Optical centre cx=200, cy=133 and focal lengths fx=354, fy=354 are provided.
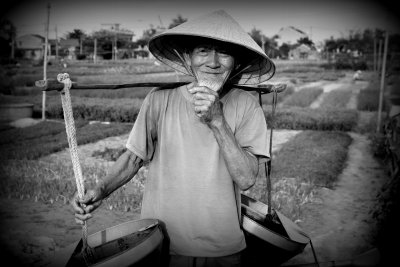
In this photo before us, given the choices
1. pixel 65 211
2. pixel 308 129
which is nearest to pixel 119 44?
pixel 308 129

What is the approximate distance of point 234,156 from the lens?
1462mm

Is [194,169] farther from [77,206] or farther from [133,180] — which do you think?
[133,180]

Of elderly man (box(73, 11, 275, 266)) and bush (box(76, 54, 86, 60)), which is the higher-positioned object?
bush (box(76, 54, 86, 60))

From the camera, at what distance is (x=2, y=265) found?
11.3ft

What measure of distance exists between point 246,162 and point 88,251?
791 mm

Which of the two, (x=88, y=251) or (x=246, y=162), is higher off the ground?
(x=246, y=162)

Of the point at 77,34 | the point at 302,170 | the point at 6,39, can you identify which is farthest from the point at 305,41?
the point at 302,170

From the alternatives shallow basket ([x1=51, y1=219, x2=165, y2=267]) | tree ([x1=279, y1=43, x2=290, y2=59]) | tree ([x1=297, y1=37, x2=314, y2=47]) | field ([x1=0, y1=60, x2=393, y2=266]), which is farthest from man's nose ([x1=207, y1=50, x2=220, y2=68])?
tree ([x1=297, y1=37, x2=314, y2=47])

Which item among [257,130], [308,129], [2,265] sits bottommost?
[2,265]

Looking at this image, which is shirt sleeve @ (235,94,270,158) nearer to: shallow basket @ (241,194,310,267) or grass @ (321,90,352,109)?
shallow basket @ (241,194,310,267)

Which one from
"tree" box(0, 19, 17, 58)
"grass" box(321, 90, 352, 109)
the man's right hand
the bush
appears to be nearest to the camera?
the man's right hand

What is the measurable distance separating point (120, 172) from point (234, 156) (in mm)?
563

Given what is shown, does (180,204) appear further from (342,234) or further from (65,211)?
(65,211)

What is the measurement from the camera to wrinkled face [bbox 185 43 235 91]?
1.64 m
